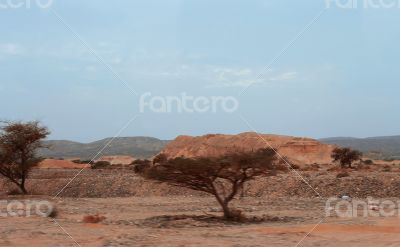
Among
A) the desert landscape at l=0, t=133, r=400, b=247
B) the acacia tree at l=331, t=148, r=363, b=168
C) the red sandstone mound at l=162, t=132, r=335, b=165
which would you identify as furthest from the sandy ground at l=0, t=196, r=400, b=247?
the red sandstone mound at l=162, t=132, r=335, b=165

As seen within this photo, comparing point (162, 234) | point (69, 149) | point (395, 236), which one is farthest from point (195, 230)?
point (69, 149)

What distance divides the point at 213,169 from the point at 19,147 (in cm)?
1951

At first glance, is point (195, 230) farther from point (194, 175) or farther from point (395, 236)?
point (395, 236)

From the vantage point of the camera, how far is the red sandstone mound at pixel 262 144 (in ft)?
234

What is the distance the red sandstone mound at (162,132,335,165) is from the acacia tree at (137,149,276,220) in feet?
164

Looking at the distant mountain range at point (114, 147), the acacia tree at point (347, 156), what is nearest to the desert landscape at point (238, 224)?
the acacia tree at point (347, 156)

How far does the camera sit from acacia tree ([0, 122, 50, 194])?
3316 centimetres

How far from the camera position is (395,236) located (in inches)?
536

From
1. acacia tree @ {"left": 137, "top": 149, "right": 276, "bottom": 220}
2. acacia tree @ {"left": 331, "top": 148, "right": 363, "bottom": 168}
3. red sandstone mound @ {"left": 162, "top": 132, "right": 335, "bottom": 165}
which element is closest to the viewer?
acacia tree @ {"left": 137, "top": 149, "right": 276, "bottom": 220}

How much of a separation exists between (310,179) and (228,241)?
22.3 m

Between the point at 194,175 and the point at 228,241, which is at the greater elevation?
the point at 194,175

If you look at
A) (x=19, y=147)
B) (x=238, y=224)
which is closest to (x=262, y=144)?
(x=19, y=147)

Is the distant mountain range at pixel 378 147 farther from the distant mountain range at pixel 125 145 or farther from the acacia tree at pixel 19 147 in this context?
the acacia tree at pixel 19 147

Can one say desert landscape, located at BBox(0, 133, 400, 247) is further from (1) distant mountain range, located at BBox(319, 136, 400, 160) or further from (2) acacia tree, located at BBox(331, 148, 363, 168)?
(1) distant mountain range, located at BBox(319, 136, 400, 160)
